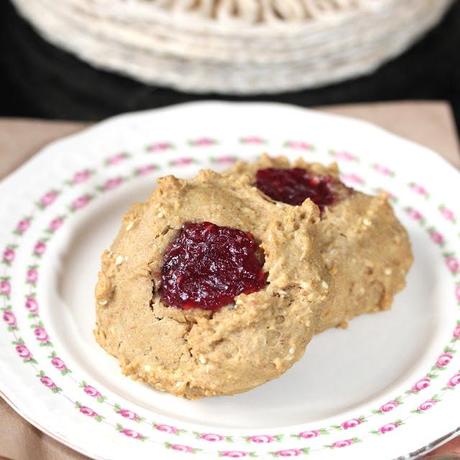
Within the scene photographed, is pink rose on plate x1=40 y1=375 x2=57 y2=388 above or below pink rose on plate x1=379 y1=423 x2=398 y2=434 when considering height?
below

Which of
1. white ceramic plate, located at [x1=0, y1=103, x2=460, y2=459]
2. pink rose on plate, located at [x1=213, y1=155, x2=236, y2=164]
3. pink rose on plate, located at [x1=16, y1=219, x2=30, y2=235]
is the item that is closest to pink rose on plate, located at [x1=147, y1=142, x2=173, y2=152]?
white ceramic plate, located at [x1=0, y1=103, x2=460, y2=459]

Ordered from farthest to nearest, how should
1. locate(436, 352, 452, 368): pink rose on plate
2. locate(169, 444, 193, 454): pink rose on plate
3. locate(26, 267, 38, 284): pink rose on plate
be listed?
locate(26, 267, 38, 284): pink rose on plate → locate(436, 352, 452, 368): pink rose on plate → locate(169, 444, 193, 454): pink rose on plate

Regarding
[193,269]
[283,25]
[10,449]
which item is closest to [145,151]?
[283,25]

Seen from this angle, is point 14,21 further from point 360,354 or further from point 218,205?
point 360,354

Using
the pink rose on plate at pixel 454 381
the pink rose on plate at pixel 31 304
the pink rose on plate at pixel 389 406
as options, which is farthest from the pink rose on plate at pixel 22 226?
the pink rose on plate at pixel 454 381

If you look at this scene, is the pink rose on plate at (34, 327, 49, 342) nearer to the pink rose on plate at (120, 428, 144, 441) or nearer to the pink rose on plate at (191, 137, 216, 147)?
the pink rose on plate at (120, 428, 144, 441)

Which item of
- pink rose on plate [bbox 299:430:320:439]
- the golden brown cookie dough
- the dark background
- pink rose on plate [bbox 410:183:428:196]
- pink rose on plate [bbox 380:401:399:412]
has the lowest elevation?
the dark background
